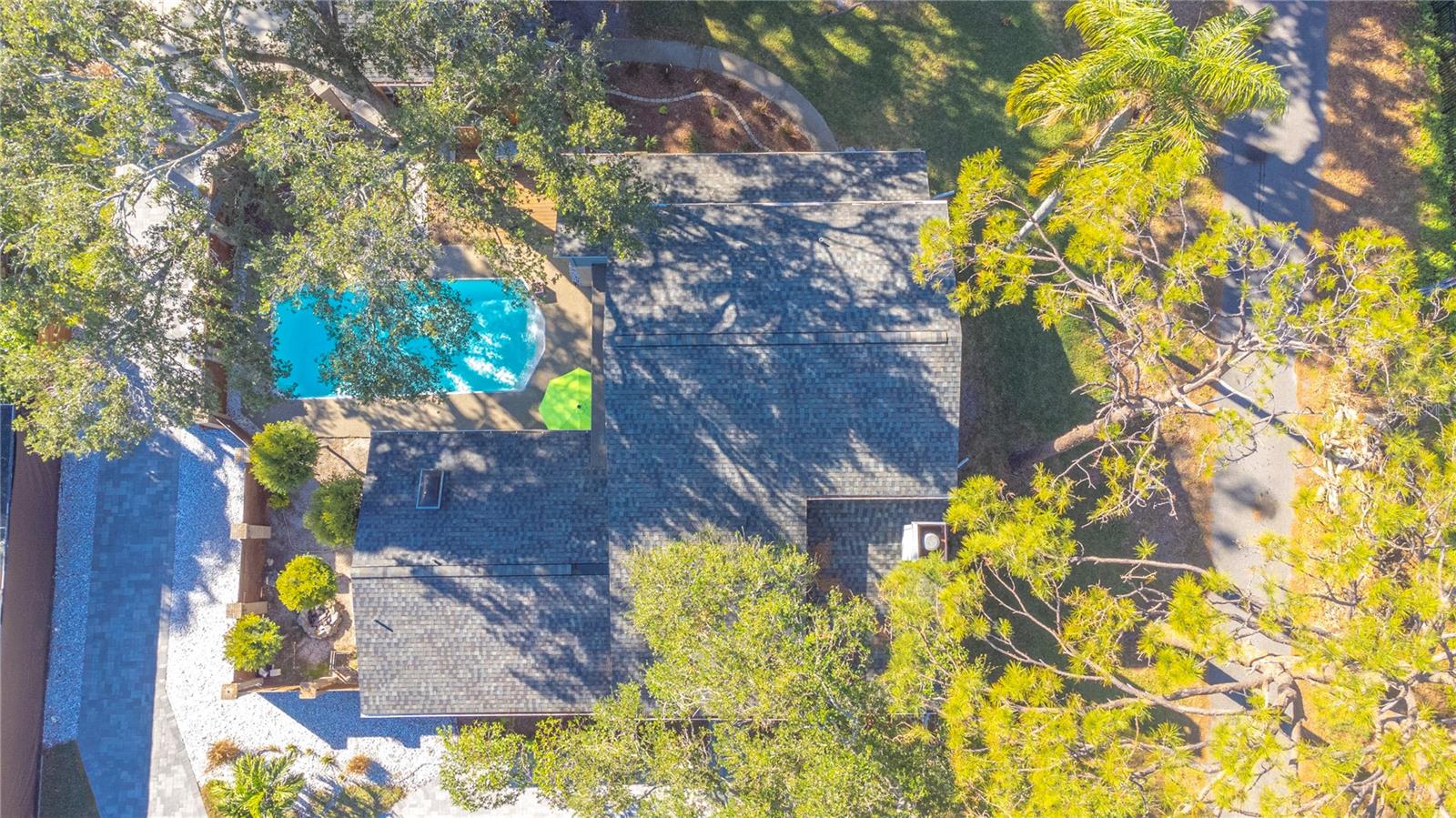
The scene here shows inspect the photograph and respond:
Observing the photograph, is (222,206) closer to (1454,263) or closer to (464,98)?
(464,98)

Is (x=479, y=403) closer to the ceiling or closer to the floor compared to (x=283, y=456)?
closer to the ceiling

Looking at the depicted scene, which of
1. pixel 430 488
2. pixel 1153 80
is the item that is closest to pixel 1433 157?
pixel 1153 80

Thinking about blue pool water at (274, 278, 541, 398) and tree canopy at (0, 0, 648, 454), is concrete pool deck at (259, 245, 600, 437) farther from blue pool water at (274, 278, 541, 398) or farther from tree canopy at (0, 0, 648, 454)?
tree canopy at (0, 0, 648, 454)

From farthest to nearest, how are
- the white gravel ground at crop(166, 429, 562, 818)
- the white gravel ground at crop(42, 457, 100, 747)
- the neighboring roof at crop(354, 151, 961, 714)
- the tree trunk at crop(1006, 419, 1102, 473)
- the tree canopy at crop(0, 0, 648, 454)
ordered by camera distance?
the white gravel ground at crop(166, 429, 562, 818) < the white gravel ground at crop(42, 457, 100, 747) < the tree trunk at crop(1006, 419, 1102, 473) < the neighboring roof at crop(354, 151, 961, 714) < the tree canopy at crop(0, 0, 648, 454)

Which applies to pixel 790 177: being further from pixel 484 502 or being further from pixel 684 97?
pixel 484 502

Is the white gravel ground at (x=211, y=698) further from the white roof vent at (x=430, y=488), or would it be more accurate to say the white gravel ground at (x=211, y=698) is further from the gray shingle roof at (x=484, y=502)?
the white roof vent at (x=430, y=488)

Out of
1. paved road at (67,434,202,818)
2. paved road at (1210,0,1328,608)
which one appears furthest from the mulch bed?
paved road at (67,434,202,818)
